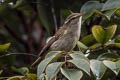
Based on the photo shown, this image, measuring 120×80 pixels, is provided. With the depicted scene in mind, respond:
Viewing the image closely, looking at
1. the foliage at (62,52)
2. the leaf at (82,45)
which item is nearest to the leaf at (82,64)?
the foliage at (62,52)

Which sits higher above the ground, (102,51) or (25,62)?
(102,51)

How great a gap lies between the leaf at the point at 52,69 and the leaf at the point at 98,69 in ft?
0.57

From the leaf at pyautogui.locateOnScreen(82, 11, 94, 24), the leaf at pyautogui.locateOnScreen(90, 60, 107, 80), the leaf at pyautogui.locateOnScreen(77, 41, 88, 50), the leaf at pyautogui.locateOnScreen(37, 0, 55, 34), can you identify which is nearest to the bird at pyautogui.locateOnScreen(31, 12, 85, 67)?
the leaf at pyautogui.locateOnScreen(82, 11, 94, 24)

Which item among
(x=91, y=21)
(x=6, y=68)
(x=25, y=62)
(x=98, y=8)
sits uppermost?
(x=98, y=8)

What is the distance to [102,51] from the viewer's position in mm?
2412

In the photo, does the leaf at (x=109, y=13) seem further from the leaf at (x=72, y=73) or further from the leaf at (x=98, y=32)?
the leaf at (x=72, y=73)

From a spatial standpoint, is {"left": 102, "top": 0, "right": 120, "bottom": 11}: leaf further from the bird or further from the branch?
the branch

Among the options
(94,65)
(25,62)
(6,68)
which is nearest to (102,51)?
(94,65)

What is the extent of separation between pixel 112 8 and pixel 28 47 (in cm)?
154

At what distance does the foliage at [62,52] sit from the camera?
1917 millimetres

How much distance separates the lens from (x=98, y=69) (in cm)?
192

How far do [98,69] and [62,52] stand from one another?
0.22m

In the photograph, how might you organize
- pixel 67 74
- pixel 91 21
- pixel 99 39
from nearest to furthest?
pixel 67 74 < pixel 99 39 < pixel 91 21

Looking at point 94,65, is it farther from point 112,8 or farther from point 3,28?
point 3,28
